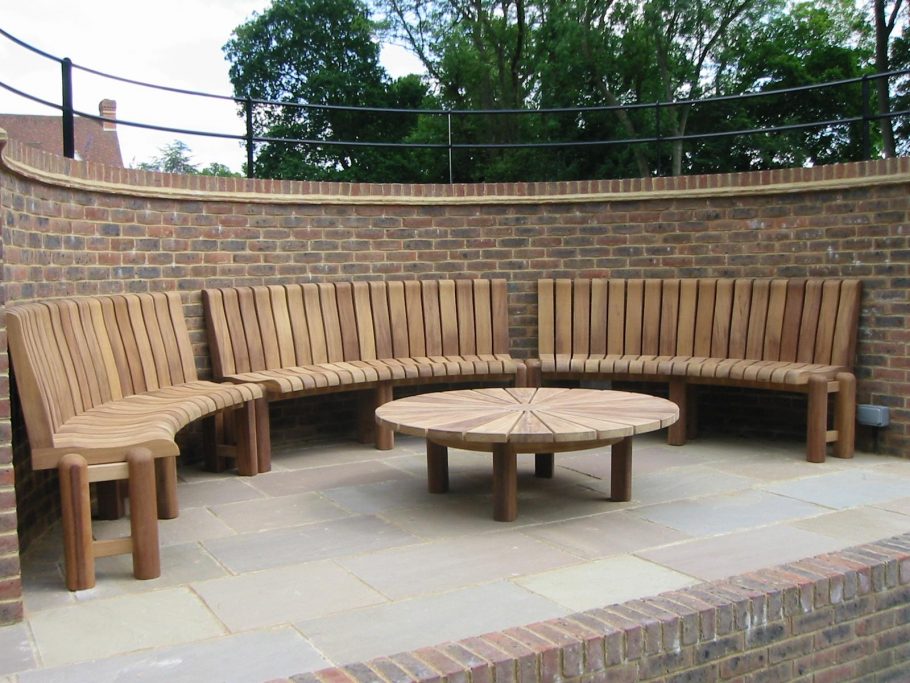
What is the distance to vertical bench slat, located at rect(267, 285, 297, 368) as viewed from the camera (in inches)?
255

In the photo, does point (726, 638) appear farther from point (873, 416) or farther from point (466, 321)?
point (466, 321)

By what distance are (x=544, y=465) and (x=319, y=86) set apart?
27.8 metres

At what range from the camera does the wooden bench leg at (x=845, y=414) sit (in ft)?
19.5

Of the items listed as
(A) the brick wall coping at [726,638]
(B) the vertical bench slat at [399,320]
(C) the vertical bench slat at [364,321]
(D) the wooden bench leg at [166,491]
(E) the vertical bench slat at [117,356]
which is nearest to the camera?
(A) the brick wall coping at [726,638]

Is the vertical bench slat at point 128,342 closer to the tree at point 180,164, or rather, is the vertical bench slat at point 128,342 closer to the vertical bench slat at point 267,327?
the vertical bench slat at point 267,327

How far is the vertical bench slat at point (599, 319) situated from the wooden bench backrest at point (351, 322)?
66 centimetres

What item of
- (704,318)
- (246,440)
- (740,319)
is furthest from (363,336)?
(740,319)

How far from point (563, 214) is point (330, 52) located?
88.9 feet

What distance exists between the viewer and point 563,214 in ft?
24.3

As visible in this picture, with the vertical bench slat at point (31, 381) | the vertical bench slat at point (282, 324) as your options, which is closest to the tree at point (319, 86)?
the vertical bench slat at point (282, 324)

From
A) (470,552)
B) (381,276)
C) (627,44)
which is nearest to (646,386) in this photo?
(381,276)

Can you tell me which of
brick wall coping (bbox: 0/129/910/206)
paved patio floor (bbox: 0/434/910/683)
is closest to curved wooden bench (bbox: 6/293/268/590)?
paved patio floor (bbox: 0/434/910/683)

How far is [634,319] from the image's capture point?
23.3ft

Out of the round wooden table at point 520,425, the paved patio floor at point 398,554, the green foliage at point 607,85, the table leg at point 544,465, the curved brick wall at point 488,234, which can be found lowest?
the paved patio floor at point 398,554
